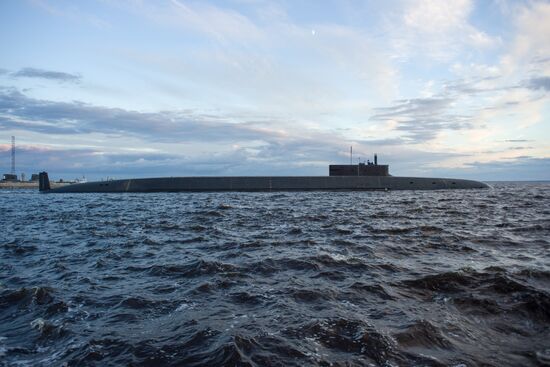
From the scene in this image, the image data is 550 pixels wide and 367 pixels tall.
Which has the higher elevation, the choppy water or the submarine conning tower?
the submarine conning tower

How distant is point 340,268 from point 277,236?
6.12m

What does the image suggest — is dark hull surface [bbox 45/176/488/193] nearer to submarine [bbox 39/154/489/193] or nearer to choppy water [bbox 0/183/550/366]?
submarine [bbox 39/154/489/193]

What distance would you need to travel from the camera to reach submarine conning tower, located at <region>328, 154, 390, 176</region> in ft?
221

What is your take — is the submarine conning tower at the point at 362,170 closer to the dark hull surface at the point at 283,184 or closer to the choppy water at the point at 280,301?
the dark hull surface at the point at 283,184

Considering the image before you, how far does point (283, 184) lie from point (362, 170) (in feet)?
47.4

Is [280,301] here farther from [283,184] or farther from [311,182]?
[283,184]

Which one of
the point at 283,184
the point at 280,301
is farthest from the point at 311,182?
the point at 280,301

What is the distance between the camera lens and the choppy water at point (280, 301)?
6121 millimetres

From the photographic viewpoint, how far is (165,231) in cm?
1962

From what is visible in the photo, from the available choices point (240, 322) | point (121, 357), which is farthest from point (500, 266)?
point (121, 357)

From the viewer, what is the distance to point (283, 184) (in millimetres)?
66312

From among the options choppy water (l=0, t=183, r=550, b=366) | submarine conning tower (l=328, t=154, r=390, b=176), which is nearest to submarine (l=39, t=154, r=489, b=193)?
submarine conning tower (l=328, t=154, r=390, b=176)

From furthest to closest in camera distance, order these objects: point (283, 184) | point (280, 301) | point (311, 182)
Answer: point (283, 184) < point (311, 182) < point (280, 301)

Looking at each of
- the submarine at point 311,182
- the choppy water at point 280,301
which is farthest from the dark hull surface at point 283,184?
the choppy water at point 280,301
